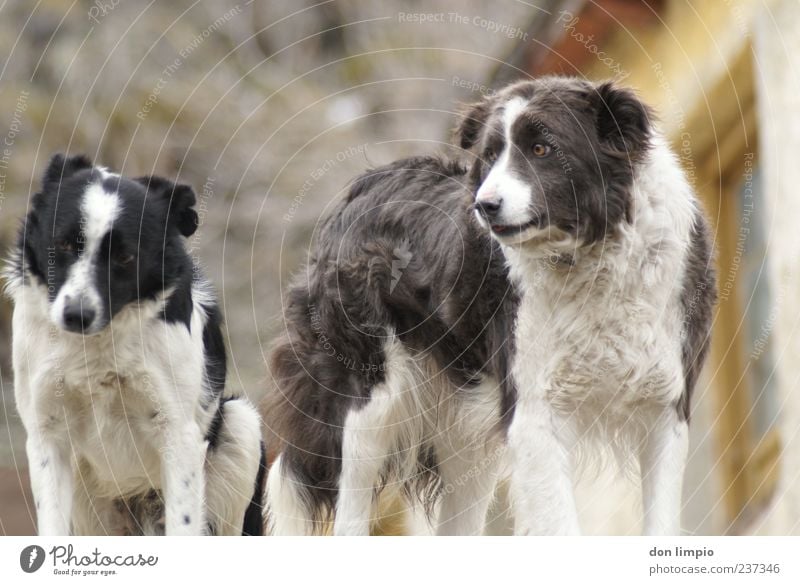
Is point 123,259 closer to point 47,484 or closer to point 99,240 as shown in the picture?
point 99,240

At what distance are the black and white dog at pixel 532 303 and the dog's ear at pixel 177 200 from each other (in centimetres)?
98

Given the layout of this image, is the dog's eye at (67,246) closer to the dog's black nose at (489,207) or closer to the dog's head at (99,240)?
the dog's head at (99,240)

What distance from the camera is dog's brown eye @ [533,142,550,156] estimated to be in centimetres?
620

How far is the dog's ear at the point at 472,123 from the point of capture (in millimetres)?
6637

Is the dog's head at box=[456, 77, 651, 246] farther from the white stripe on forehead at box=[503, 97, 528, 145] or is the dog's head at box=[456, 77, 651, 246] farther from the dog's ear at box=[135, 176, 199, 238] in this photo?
the dog's ear at box=[135, 176, 199, 238]

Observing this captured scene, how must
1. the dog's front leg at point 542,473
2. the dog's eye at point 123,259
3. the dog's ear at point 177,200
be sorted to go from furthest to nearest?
the dog's ear at point 177,200 → the dog's front leg at point 542,473 → the dog's eye at point 123,259

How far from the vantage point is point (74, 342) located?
6.16 m

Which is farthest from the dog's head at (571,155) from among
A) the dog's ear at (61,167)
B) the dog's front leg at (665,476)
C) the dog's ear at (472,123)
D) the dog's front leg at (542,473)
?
the dog's ear at (61,167)

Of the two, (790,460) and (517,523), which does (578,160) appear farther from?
(790,460)

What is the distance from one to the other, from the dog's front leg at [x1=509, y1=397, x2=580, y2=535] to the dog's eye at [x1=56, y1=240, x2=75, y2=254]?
2.14m

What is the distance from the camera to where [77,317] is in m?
5.89
